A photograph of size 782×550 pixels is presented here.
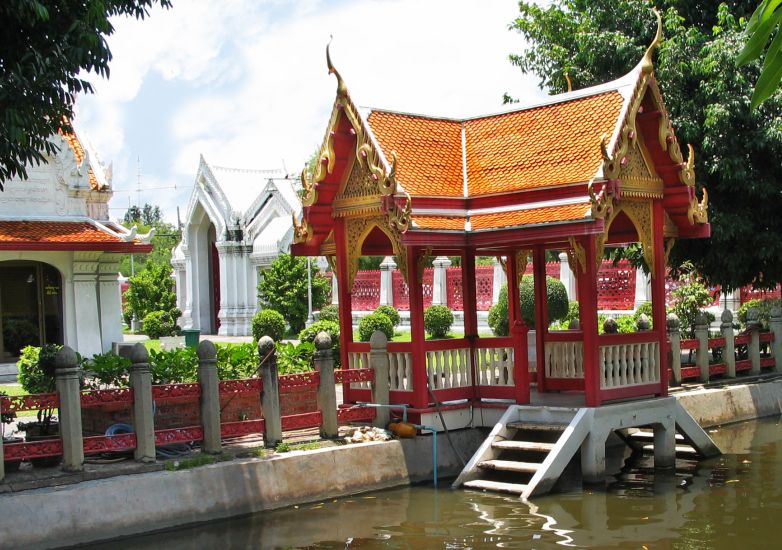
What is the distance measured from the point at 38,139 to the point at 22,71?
1.04m

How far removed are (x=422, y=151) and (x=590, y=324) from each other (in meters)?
3.25

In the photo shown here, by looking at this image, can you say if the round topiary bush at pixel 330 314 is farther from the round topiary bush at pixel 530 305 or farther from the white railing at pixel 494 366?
the white railing at pixel 494 366

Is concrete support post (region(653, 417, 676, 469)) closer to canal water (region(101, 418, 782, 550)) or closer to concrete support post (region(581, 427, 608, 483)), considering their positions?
canal water (region(101, 418, 782, 550))

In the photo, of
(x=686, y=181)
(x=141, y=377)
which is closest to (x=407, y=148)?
(x=686, y=181)

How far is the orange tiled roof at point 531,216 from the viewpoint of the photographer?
460 inches

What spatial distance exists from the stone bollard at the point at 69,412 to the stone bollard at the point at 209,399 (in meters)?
1.49

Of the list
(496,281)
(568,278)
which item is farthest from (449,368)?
(496,281)

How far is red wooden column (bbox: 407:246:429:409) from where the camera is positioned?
12.4 metres

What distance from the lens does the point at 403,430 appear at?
480 inches

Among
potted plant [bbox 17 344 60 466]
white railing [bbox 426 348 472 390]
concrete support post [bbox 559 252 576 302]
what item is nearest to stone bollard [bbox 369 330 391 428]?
white railing [bbox 426 348 472 390]

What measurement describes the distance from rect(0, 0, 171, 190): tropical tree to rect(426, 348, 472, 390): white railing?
5.50 m

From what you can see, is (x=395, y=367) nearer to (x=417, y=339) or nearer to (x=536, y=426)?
(x=417, y=339)

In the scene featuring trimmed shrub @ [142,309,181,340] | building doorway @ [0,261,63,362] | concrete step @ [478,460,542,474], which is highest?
building doorway @ [0,261,63,362]

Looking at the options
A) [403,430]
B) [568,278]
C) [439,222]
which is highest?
[439,222]
